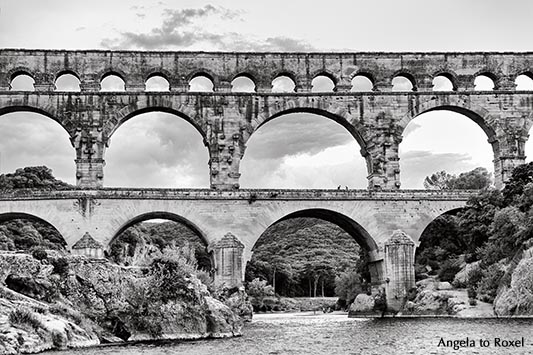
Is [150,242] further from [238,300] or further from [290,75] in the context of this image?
[238,300]

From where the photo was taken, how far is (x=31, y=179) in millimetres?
79312

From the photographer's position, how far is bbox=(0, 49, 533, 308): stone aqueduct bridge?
5053cm

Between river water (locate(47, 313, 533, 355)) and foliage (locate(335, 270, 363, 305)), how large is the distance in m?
25.9

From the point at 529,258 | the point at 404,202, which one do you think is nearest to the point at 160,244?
the point at 404,202

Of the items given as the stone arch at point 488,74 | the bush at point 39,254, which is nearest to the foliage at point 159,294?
the bush at point 39,254

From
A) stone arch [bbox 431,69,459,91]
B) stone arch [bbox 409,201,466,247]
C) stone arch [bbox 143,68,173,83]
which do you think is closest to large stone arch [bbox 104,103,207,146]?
stone arch [bbox 143,68,173,83]

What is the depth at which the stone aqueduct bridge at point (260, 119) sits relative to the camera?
50.5m

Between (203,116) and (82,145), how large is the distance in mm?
8427

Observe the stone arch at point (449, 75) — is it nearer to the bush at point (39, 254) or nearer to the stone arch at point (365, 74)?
the stone arch at point (365, 74)

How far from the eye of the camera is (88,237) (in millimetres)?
49125

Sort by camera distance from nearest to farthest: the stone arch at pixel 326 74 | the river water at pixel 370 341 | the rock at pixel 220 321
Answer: the river water at pixel 370 341 < the rock at pixel 220 321 < the stone arch at pixel 326 74

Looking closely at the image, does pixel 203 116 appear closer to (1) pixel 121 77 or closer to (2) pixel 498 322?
(1) pixel 121 77

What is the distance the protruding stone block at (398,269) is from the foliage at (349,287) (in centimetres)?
1317

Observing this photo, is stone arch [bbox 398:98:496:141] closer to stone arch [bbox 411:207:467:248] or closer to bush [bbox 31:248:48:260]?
stone arch [bbox 411:207:467:248]
